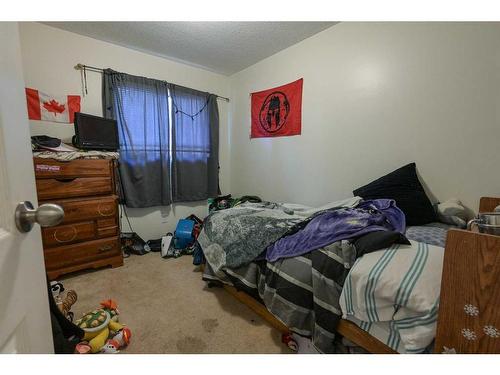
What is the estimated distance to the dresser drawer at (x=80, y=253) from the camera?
1.87 meters

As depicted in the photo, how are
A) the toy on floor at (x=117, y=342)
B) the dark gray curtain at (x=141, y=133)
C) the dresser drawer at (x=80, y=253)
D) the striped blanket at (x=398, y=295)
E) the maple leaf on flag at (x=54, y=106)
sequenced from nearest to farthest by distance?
the striped blanket at (x=398, y=295), the toy on floor at (x=117, y=342), the dresser drawer at (x=80, y=253), the maple leaf on flag at (x=54, y=106), the dark gray curtain at (x=141, y=133)

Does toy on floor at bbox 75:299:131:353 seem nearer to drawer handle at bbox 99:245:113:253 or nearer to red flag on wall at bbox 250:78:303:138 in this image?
drawer handle at bbox 99:245:113:253

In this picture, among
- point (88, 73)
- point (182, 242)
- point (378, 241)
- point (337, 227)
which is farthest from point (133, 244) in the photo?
point (378, 241)

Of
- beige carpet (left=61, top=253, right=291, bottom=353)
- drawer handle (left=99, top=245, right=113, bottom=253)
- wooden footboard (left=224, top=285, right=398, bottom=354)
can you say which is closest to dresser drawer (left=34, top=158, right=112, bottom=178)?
drawer handle (left=99, top=245, right=113, bottom=253)

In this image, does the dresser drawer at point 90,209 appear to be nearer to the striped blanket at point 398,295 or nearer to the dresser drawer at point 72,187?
the dresser drawer at point 72,187

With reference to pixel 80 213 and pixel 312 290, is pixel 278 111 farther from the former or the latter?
pixel 80 213

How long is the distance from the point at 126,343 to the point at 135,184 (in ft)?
5.88

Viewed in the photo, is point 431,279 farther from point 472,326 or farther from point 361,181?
point 361,181

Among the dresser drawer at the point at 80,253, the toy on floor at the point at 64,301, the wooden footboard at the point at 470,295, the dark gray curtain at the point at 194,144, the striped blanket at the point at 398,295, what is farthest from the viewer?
the dark gray curtain at the point at 194,144

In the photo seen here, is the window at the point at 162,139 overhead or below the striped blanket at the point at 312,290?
overhead

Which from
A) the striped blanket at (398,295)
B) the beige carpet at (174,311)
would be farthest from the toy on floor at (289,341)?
the striped blanket at (398,295)

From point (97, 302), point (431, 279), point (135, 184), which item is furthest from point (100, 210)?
point (431, 279)

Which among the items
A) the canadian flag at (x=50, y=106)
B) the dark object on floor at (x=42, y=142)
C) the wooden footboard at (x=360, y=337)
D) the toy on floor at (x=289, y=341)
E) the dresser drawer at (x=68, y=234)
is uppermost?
the canadian flag at (x=50, y=106)

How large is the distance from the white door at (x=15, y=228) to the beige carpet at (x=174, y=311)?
3.12 ft
